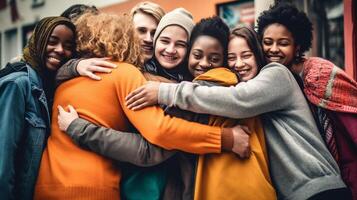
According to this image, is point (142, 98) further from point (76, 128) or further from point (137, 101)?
point (76, 128)

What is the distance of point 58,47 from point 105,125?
551 millimetres

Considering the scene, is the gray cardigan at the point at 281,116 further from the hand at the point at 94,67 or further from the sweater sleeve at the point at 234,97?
the hand at the point at 94,67

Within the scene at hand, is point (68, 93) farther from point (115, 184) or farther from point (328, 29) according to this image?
point (328, 29)

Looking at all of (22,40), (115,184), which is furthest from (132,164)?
(22,40)

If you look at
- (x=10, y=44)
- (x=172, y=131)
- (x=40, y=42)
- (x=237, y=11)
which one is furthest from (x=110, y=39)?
(x=10, y=44)

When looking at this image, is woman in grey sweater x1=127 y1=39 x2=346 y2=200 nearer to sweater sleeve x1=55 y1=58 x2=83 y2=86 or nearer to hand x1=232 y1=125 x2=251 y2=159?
hand x1=232 y1=125 x2=251 y2=159

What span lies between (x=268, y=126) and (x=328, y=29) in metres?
3.61

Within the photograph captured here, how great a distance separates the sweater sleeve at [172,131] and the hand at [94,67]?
6.4 inches

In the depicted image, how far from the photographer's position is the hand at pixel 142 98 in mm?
2334

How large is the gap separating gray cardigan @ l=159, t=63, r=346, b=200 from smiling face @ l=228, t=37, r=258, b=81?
20 cm

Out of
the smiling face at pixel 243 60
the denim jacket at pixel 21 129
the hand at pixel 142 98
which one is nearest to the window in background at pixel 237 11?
the smiling face at pixel 243 60

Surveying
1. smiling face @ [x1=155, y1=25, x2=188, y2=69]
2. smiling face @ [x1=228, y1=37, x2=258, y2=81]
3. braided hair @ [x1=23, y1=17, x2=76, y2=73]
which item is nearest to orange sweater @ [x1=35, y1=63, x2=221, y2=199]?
braided hair @ [x1=23, y1=17, x2=76, y2=73]

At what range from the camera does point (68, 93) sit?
248 centimetres

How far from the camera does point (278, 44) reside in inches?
108
